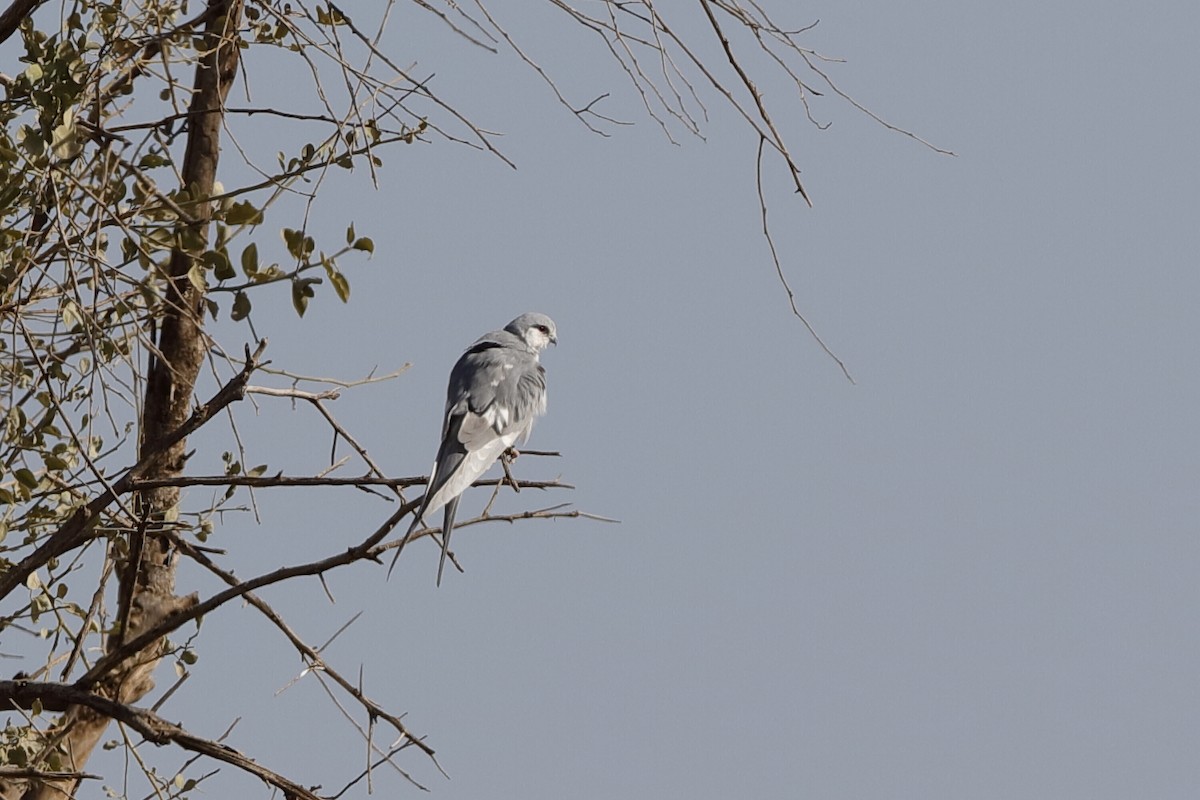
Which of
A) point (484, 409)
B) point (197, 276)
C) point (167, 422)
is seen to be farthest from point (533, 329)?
point (197, 276)

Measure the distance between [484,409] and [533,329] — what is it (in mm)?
1339

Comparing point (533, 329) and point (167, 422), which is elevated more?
point (533, 329)

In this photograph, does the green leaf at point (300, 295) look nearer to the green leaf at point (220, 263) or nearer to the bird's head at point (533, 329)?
the green leaf at point (220, 263)

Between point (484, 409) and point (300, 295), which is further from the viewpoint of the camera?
point (484, 409)

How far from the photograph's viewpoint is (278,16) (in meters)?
3.49

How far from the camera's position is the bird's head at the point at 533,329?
629cm

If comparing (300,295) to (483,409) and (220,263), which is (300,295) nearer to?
(220,263)

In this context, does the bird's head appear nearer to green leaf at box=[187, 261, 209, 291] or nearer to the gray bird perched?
the gray bird perched

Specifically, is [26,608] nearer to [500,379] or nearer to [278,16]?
[278,16]

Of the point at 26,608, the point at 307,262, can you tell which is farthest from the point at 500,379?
the point at 307,262

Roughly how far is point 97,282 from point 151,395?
1.15 m

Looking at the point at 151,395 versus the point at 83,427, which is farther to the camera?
the point at 151,395

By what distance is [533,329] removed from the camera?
20.8 feet

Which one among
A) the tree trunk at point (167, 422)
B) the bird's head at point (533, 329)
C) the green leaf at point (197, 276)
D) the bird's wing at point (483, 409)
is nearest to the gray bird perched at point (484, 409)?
the bird's wing at point (483, 409)
